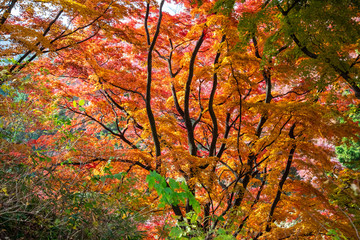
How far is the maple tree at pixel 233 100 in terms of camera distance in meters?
3.25

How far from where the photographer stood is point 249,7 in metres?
5.37

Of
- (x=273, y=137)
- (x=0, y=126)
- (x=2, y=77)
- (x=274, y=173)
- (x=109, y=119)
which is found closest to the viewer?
(x=0, y=126)

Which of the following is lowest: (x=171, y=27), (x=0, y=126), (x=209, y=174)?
(x=0, y=126)

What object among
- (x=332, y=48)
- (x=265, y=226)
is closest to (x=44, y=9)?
(x=332, y=48)

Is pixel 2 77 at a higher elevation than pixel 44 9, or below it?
below

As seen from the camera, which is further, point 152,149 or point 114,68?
point 114,68

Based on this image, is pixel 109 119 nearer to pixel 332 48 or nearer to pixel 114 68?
pixel 114 68

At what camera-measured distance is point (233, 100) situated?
17.6 feet

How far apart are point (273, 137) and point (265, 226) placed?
200 centimetres

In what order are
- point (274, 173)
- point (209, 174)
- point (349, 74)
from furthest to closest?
point (274, 173) < point (209, 174) < point (349, 74)

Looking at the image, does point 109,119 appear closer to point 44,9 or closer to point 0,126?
point 44,9

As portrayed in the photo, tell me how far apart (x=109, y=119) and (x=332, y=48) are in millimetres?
5554

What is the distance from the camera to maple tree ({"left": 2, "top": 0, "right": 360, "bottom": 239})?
3248 millimetres

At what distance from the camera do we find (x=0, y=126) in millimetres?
2438
